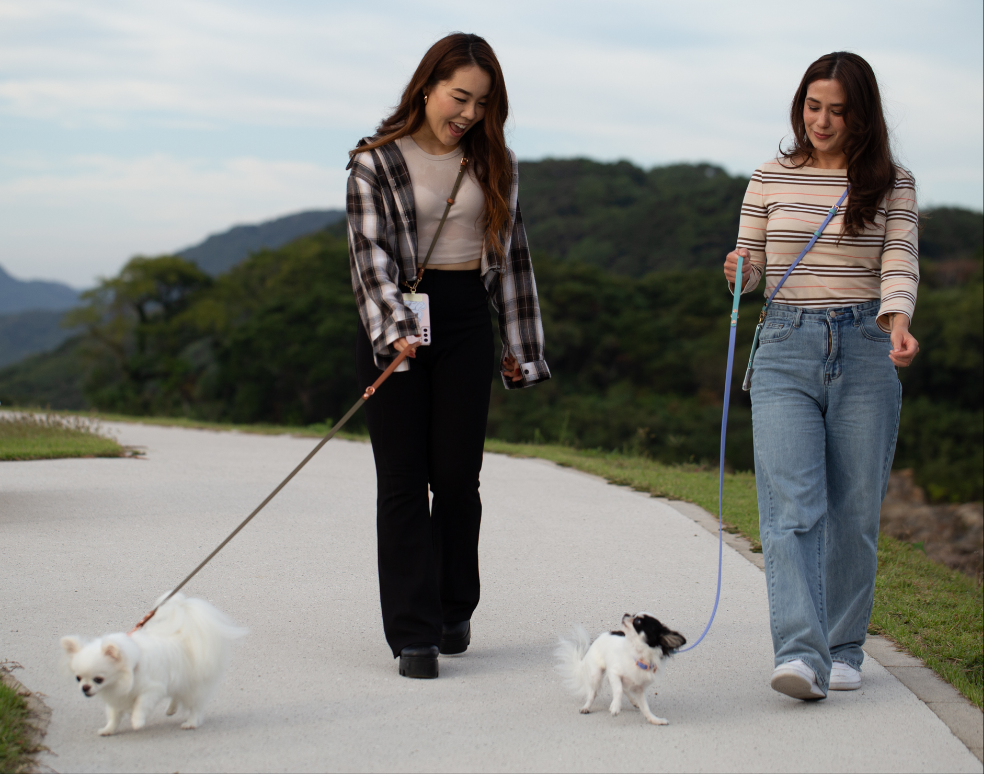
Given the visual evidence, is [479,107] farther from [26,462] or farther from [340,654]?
[26,462]

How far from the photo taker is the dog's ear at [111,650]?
260 cm

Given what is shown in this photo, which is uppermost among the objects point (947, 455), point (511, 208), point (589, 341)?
point (511, 208)

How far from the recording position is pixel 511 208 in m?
3.62

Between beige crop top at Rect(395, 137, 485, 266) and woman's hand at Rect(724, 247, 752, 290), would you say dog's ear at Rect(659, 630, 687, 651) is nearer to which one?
woman's hand at Rect(724, 247, 752, 290)

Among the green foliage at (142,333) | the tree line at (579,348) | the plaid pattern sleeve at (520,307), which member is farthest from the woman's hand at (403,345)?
the green foliage at (142,333)

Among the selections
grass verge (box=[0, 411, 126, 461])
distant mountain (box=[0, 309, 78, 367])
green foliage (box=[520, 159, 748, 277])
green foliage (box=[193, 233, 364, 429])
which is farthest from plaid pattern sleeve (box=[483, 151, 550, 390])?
distant mountain (box=[0, 309, 78, 367])

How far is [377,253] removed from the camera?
3.37 meters

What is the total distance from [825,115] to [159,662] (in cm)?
261

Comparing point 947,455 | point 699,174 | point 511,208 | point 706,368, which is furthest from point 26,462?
point 699,174

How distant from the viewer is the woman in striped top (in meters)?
3.22

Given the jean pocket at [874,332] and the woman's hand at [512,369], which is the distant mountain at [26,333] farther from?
the jean pocket at [874,332]

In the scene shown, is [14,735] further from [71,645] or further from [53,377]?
[53,377]

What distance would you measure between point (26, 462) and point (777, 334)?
22.8 feet

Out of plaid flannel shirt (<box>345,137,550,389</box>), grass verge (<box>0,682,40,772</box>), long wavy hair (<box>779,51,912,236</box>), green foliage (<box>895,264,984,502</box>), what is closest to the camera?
grass verge (<box>0,682,40,772</box>)
